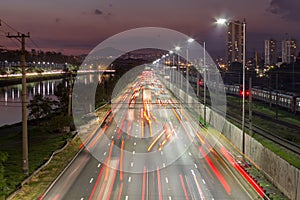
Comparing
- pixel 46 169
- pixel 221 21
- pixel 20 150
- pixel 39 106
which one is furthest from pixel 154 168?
pixel 39 106

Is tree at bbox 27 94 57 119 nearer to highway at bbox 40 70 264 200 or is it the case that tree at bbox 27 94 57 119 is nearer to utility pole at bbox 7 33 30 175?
highway at bbox 40 70 264 200

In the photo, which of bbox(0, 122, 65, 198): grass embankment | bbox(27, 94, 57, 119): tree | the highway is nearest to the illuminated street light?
the highway

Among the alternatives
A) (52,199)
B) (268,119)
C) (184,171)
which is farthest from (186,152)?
(268,119)

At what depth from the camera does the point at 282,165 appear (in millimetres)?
20344

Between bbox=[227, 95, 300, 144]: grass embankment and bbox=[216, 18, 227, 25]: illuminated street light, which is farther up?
bbox=[216, 18, 227, 25]: illuminated street light

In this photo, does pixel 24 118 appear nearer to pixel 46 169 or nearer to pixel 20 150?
pixel 46 169

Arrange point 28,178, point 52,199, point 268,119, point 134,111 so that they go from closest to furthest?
point 52,199 < point 28,178 < point 268,119 < point 134,111

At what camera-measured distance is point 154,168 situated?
2630cm

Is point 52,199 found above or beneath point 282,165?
beneath

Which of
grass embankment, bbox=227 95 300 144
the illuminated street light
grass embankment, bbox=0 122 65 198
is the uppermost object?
the illuminated street light

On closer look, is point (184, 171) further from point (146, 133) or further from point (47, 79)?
point (47, 79)

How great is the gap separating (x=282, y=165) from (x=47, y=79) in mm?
181401

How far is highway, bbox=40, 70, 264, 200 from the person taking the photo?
20766mm

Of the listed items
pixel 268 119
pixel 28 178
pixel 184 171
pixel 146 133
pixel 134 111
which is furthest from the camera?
pixel 134 111
